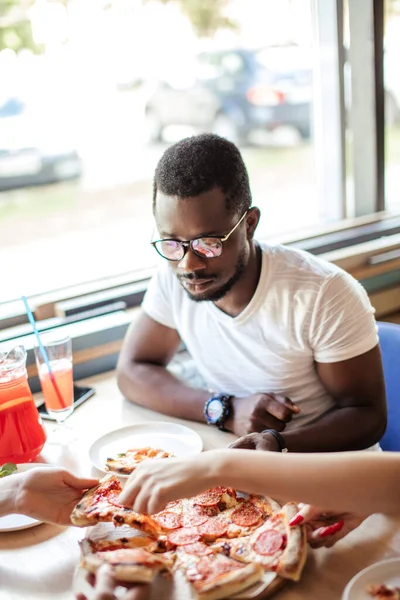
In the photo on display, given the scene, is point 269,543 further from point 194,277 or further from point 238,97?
point 238,97

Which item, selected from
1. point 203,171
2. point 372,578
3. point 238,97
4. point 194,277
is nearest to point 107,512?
point 372,578

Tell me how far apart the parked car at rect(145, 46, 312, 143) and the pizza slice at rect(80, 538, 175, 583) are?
281cm

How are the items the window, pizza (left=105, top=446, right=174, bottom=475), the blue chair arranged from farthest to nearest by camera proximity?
the window < the blue chair < pizza (left=105, top=446, right=174, bottom=475)

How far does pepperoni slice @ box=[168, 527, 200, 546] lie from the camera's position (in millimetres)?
1154

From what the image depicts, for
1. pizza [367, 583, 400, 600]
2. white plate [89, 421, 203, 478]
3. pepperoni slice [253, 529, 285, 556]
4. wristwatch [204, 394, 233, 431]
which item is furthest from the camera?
wristwatch [204, 394, 233, 431]

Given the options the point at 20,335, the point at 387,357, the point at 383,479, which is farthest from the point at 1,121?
the point at 383,479

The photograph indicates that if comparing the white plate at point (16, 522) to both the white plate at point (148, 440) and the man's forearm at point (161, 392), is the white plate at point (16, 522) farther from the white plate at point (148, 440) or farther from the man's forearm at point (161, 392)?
the man's forearm at point (161, 392)

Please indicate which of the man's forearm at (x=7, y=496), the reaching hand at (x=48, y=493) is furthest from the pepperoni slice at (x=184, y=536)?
the man's forearm at (x=7, y=496)

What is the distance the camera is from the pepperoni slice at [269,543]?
1107 mm

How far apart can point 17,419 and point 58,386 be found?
21cm

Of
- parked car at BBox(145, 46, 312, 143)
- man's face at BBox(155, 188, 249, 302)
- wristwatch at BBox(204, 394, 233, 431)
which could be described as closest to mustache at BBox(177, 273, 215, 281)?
man's face at BBox(155, 188, 249, 302)

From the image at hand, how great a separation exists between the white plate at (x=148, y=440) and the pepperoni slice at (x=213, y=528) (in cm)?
28

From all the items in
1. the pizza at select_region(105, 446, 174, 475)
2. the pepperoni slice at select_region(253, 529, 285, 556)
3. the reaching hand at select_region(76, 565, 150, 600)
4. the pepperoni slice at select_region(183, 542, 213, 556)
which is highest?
the reaching hand at select_region(76, 565, 150, 600)

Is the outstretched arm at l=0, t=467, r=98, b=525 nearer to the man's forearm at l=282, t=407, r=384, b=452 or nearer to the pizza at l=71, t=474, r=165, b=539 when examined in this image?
the pizza at l=71, t=474, r=165, b=539
